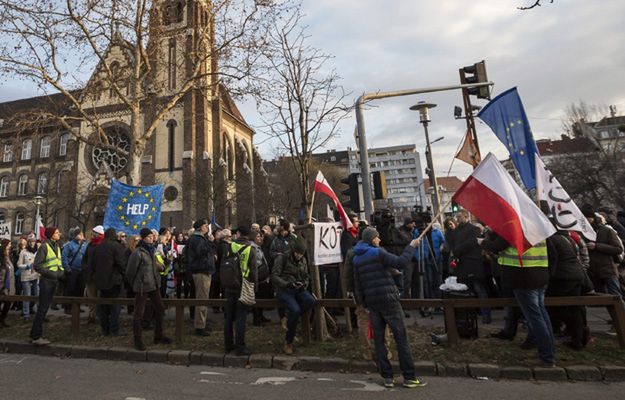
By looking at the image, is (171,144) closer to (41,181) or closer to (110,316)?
(41,181)

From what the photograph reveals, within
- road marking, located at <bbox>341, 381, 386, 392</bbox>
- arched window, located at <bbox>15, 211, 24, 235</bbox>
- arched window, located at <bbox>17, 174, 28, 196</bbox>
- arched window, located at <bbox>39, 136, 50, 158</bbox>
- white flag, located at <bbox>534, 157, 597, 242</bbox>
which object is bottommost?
road marking, located at <bbox>341, 381, 386, 392</bbox>

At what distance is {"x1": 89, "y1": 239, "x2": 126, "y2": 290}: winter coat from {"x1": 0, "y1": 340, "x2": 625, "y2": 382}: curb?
1.33 metres

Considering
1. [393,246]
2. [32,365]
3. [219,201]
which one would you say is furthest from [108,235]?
[219,201]

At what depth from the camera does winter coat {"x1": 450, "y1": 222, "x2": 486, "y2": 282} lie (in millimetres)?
7234

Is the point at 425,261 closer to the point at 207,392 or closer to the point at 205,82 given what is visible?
the point at 207,392

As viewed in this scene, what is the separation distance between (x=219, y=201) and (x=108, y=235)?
23.9m

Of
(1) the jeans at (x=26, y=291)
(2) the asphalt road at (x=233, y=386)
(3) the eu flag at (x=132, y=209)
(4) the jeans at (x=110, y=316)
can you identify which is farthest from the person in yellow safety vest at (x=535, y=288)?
(1) the jeans at (x=26, y=291)

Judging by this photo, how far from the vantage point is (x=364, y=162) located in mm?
9195

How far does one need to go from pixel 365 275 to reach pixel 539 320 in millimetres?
2318

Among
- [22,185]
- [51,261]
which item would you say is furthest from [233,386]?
[22,185]

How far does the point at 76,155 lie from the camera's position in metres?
35.6

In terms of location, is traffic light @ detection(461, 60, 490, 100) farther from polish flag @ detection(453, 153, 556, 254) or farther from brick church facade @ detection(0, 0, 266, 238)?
brick church facade @ detection(0, 0, 266, 238)

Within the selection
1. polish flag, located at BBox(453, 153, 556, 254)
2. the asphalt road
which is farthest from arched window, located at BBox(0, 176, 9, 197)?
polish flag, located at BBox(453, 153, 556, 254)

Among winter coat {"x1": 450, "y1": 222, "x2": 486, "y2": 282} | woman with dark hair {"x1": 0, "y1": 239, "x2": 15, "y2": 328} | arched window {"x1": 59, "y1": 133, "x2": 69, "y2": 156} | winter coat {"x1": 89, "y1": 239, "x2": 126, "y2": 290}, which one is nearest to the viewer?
winter coat {"x1": 450, "y1": 222, "x2": 486, "y2": 282}
